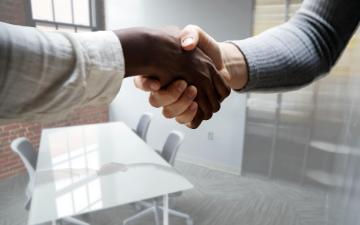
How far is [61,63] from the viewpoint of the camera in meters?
0.52

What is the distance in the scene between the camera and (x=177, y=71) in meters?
0.80

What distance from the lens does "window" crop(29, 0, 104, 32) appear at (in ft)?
9.55

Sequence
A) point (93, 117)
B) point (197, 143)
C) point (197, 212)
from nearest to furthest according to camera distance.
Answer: point (197, 212)
point (197, 143)
point (93, 117)

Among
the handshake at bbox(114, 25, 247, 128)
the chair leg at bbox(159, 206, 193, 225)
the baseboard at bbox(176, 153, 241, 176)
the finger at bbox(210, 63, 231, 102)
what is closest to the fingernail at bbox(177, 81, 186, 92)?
the handshake at bbox(114, 25, 247, 128)

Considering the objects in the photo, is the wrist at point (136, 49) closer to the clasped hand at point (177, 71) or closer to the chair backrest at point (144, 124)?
the clasped hand at point (177, 71)

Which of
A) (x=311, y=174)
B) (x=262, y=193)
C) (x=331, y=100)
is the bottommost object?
(x=262, y=193)

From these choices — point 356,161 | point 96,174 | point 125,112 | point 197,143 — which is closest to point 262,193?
point 197,143

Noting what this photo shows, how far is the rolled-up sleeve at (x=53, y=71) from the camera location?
0.47 m

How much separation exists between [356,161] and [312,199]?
1.72m

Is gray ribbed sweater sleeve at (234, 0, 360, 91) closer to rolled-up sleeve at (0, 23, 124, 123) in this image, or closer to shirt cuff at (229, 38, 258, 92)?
shirt cuff at (229, 38, 258, 92)

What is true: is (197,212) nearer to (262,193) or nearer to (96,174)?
(262,193)

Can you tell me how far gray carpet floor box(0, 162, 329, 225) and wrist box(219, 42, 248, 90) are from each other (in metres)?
1.84

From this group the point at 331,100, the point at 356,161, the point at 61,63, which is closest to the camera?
the point at 61,63

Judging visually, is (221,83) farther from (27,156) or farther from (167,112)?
(27,156)
